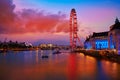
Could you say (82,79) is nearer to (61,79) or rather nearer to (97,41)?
(61,79)

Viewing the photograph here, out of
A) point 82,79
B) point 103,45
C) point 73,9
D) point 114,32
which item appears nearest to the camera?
point 82,79

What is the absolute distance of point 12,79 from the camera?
85.7ft

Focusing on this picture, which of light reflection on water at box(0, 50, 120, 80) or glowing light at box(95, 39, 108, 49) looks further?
glowing light at box(95, 39, 108, 49)

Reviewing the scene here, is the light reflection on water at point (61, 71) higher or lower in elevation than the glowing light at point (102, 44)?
lower

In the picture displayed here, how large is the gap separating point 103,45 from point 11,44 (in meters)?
119

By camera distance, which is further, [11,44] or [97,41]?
[11,44]

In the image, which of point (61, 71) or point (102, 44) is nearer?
point (61, 71)

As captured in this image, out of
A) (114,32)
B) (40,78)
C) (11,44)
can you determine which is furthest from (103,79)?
(11,44)

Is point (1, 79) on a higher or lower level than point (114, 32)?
lower

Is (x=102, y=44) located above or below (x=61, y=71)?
above

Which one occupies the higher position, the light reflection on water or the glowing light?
the glowing light

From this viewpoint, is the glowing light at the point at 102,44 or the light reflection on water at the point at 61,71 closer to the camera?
the light reflection on water at the point at 61,71

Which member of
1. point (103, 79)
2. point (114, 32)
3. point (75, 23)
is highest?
point (75, 23)

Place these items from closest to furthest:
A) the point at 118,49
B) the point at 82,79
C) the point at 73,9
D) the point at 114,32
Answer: the point at 82,79
the point at 118,49
the point at 114,32
the point at 73,9
